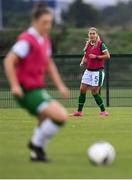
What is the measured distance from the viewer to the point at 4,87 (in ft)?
80.7

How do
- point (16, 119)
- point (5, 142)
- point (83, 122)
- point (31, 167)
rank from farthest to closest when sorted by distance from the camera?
1. point (16, 119)
2. point (83, 122)
3. point (5, 142)
4. point (31, 167)

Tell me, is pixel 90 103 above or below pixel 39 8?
below

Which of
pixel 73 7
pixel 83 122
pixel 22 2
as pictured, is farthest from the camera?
pixel 22 2

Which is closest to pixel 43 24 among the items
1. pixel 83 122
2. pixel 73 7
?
pixel 83 122

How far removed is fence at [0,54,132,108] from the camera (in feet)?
79.5

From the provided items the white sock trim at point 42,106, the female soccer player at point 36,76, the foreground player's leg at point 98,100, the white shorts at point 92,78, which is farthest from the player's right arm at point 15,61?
the foreground player's leg at point 98,100

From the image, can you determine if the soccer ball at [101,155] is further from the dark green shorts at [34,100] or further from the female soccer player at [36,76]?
the dark green shorts at [34,100]

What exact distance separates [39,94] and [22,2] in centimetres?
10191

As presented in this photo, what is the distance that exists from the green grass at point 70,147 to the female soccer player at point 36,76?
1.56ft

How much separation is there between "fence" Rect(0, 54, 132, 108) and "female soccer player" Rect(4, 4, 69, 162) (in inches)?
489

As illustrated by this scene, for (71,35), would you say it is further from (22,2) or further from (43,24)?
(22,2)

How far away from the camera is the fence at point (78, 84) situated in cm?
2422

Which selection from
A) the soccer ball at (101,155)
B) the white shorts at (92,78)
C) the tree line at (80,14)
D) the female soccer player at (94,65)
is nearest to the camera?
the soccer ball at (101,155)

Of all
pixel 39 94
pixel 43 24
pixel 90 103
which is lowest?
pixel 90 103
